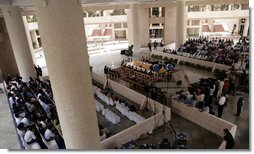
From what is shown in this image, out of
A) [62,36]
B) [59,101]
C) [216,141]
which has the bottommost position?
[216,141]

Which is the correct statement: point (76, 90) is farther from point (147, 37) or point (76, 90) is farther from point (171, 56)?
point (147, 37)

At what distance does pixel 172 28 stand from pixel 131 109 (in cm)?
1892

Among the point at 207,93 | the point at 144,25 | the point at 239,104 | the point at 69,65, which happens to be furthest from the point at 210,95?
the point at 144,25

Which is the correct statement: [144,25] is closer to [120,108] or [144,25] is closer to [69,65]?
[120,108]

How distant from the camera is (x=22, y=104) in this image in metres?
9.22

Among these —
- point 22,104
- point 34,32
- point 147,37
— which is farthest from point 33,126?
point 34,32

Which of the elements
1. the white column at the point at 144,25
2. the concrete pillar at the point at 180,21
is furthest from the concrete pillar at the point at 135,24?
the white column at the point at 144,25

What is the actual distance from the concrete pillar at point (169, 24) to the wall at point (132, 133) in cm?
1912

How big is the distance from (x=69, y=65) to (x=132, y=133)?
4.28m

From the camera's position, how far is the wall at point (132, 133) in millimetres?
7029

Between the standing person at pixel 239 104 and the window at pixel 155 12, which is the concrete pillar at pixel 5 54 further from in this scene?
the window at pixel 155 12

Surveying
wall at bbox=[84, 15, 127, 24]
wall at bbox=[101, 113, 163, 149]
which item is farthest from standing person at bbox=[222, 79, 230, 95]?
wall at bbox=[84, 15, 127, 24]

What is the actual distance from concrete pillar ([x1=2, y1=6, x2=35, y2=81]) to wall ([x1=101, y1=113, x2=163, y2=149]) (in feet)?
30.3

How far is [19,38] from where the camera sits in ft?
42.1
